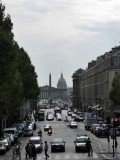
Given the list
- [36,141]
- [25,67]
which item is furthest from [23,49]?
[36,141]

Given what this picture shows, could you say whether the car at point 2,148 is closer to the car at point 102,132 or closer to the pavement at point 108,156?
the pavement at point 108,156

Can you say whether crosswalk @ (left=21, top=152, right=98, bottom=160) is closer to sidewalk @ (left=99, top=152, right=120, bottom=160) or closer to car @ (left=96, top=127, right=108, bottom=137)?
sidewalk @ (left=99, top=152, right=120, bottom=160)

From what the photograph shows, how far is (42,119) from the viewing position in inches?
5792

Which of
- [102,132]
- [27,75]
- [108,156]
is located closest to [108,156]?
[108,156]

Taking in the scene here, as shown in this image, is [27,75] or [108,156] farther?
[27,75]

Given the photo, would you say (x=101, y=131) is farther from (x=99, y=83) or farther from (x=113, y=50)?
(x=99, y=83)

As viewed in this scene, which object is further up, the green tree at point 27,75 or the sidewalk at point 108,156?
the green tree at point 27,75

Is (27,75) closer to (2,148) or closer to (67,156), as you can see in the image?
(2,148)

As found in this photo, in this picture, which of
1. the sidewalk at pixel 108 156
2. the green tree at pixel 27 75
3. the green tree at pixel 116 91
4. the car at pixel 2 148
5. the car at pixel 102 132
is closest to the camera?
the sidewalk at pixel 108 156

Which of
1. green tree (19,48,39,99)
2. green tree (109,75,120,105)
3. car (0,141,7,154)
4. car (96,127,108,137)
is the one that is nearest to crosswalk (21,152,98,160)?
car (0,141,7,154)

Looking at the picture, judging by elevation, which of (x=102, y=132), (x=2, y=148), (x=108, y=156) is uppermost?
(x=102, y=132)

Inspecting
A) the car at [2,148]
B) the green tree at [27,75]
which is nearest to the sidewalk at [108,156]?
the car at [2,148]

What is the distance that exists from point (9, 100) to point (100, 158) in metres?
36.8

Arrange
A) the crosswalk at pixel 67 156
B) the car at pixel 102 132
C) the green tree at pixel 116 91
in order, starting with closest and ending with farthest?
1. the crosswalk at pixel 67 156
2. the car at pixel 102 132
3. the green tree at pixel 116 91
